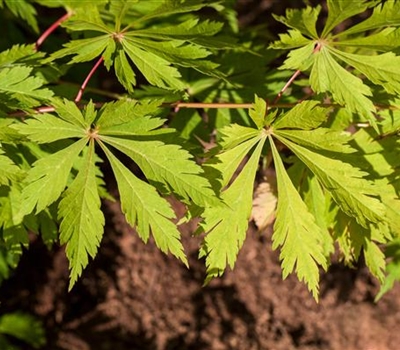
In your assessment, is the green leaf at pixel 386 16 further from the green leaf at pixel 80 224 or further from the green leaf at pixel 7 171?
the green leaf at pixel 7 171

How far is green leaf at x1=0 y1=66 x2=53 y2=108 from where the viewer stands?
1.64m

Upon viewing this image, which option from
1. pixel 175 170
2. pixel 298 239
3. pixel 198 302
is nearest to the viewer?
pixel 175 170

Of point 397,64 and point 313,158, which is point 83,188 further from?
point 397,64

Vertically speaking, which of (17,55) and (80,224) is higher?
(17,55)

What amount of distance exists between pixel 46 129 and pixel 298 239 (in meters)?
0.78

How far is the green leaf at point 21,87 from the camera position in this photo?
5.38 ft

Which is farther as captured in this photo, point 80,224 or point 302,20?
point 302,20

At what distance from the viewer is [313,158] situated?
5.36 feet

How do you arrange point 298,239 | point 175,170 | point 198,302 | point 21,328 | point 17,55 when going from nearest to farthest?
point 175,170 < point 298,239 < point 17,55 < point 21,328 < point 198,302

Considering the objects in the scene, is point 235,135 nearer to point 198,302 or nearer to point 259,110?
point 259,110

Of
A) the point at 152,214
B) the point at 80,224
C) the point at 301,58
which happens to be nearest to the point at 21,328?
the point at 80,224

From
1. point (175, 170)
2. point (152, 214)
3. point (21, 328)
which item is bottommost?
point (21, 328)

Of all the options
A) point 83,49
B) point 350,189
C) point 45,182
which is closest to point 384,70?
point 350,189

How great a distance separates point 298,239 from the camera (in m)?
1.63
